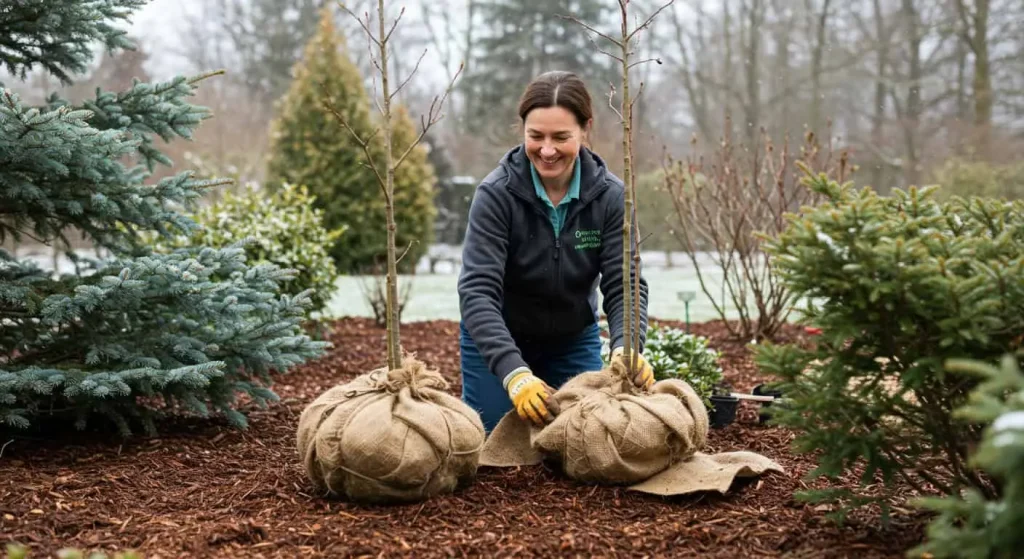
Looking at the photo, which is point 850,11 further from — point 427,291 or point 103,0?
point 103,0

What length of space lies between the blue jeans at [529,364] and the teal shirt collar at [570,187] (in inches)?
28.6

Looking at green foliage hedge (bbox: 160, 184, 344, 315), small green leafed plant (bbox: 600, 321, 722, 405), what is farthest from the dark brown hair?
green foliage hedge (bbox: 160, 184, 344, 315)

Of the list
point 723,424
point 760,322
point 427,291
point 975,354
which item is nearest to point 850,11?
point 427,291

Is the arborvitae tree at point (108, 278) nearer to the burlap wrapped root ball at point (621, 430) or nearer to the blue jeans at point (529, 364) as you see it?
the blue jeans at point (529, 364)

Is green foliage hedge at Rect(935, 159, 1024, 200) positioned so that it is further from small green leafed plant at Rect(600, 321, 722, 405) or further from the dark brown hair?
the dark brown hair

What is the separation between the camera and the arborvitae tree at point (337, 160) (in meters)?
12.8

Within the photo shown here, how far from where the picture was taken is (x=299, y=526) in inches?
104

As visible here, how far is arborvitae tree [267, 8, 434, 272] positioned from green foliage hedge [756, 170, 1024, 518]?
10.5 meters

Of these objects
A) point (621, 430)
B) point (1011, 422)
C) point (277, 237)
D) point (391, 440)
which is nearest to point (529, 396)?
point (621, 430)

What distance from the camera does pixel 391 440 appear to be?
8.75ft

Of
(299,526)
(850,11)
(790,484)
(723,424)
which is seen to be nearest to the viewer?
(299,526)

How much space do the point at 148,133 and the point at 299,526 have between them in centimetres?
243

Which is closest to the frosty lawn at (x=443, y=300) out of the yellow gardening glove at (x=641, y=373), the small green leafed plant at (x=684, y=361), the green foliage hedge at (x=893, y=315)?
the small green leafed plant at (x=684, y=361)

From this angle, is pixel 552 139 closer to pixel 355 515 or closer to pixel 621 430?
pixel 621 430
